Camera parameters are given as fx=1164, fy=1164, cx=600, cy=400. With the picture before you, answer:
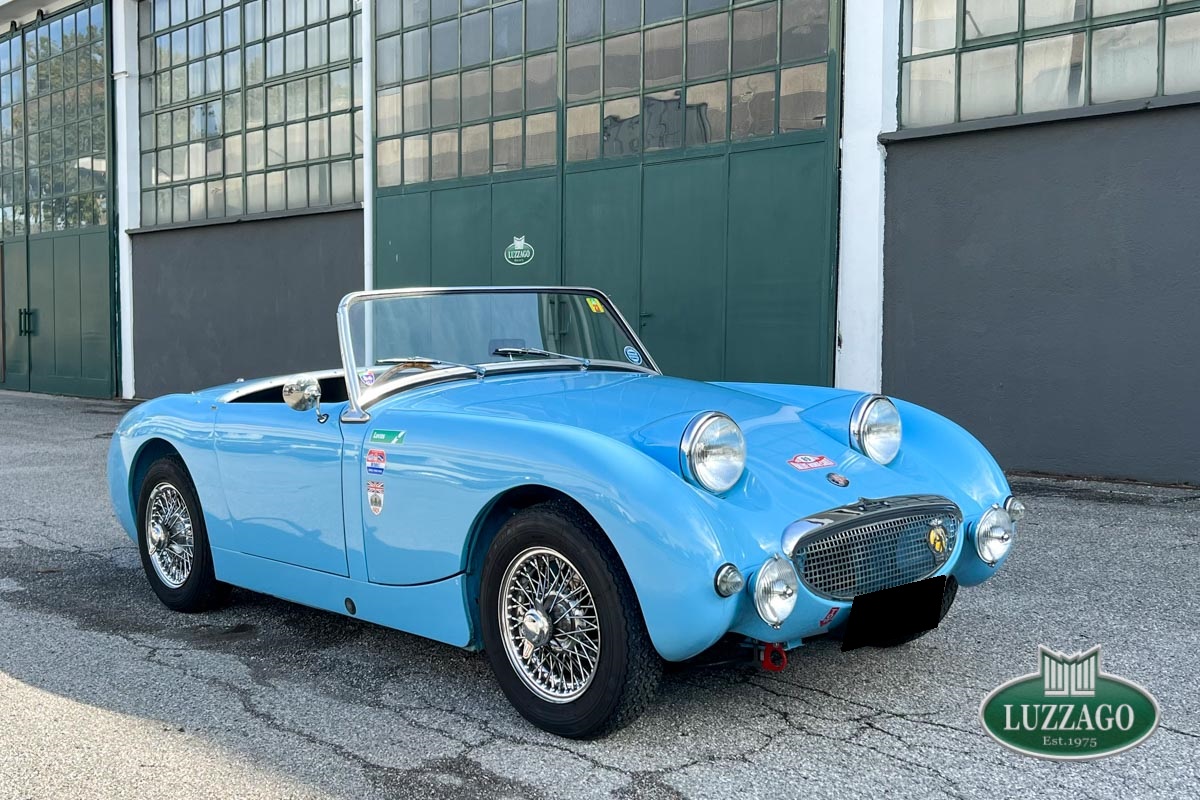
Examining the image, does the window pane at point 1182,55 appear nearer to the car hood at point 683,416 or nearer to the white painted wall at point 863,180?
the white painted wall at point 863,180

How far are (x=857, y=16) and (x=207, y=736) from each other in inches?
326

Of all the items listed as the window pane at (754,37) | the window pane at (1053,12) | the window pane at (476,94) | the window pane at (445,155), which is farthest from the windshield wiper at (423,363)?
the window pane at (445,155)

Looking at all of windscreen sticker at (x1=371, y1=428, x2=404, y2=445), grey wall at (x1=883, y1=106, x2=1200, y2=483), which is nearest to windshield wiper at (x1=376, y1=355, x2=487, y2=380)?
windscreen sticker at (x1=371, y1=428, x2=404, y2=445)

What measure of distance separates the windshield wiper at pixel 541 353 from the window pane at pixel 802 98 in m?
6.25

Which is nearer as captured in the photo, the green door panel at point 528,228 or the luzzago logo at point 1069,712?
the luzzago logo at point 1069,712

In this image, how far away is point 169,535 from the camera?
192 inches

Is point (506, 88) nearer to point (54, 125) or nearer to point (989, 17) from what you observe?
point (989, 17)

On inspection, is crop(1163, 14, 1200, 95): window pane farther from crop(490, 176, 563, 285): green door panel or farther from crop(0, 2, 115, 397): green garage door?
crop(0, 2, 115, 397): green garage door

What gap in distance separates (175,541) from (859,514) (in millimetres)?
2951

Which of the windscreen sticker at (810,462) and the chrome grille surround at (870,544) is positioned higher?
the windscreen sticker at (810,462)

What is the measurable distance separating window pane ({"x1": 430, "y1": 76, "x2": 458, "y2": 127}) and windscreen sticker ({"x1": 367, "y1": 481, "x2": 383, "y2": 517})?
1017 centimetres

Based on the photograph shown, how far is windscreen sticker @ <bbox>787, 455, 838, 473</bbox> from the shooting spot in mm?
3490

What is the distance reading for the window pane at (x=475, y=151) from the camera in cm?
1299

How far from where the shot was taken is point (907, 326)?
9.62 metres
